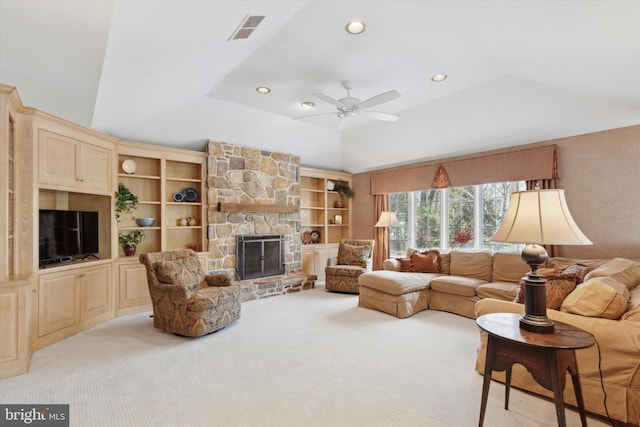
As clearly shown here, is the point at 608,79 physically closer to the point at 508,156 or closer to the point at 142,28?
the point at 508,156

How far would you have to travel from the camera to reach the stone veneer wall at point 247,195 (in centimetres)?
528

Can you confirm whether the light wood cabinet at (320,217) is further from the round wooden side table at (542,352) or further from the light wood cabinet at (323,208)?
the round wooden side table at (542,352)

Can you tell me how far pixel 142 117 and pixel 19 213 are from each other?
190 centimetres

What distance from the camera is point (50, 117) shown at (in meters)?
3.37

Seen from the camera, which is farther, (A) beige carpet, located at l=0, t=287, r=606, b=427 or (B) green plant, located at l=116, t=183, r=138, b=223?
(B) green plant, located at l=116, t=183, r=138, b=223

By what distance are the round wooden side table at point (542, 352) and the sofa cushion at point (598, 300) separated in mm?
385

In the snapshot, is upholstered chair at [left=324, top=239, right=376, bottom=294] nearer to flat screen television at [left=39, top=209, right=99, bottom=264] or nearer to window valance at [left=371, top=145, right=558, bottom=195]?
window valance at [left=371, top=145, right=558, bottom=195]

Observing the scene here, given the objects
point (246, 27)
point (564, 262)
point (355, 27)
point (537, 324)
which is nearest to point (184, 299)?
point (246, 27)

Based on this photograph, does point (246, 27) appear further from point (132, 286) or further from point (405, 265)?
point (405, 265)

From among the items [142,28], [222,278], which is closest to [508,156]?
[222,278]

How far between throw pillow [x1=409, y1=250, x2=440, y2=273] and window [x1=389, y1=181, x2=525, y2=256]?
0.89 m

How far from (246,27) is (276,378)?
3.07 meters

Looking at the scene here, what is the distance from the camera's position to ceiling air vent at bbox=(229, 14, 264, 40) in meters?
2.66

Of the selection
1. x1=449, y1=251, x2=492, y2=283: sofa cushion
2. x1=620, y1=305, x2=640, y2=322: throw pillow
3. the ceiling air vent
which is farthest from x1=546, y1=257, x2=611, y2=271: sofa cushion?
the ceiling air vent
